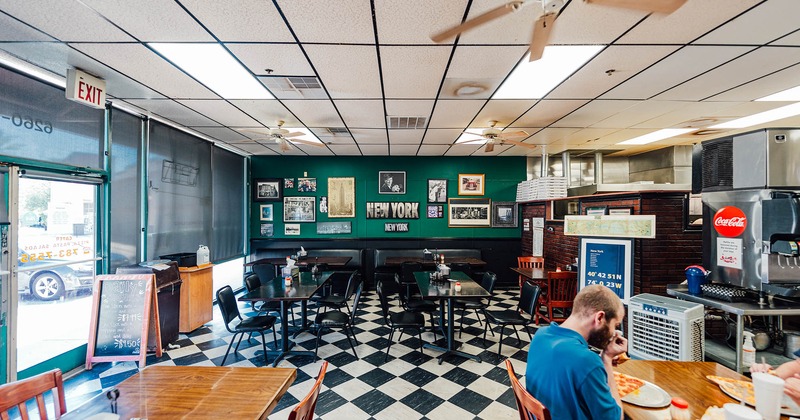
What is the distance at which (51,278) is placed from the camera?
3.35 meters

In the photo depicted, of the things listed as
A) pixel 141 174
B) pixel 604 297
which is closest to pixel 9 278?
pixel 141 174

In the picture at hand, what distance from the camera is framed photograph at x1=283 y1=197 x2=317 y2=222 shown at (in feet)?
24.5

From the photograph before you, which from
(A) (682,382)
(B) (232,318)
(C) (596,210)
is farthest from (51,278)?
(C) (596,210)

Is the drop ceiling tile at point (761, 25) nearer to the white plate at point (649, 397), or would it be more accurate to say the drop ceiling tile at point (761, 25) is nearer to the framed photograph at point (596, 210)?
the framed photograph at point (596, 210)

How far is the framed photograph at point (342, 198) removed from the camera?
7.46 m

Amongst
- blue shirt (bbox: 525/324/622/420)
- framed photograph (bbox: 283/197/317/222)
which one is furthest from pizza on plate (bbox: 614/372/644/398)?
framed photograph (bbox: 283/197/317/222)

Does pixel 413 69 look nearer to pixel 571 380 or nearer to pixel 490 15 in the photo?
pixel 490 15

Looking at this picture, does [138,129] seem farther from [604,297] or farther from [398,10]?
[604,297]

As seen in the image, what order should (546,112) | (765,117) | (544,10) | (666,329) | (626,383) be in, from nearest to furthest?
(626,383)
(544,10)
(666,329)
(546,112)
(765,117)

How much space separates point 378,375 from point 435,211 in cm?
467

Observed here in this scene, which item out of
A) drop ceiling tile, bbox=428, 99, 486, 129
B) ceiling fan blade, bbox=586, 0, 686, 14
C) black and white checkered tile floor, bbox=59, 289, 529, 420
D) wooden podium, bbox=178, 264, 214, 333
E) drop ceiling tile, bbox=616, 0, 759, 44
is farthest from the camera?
wooden podium, bbox=178, 264, 214, 333

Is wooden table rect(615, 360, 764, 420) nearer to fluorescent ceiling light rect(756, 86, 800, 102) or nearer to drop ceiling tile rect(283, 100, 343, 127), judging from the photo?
drop ceiling tile rect(283, 100, 343, 127)

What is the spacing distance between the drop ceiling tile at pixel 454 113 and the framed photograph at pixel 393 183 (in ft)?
8.79

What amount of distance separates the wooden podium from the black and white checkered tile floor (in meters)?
0.21
